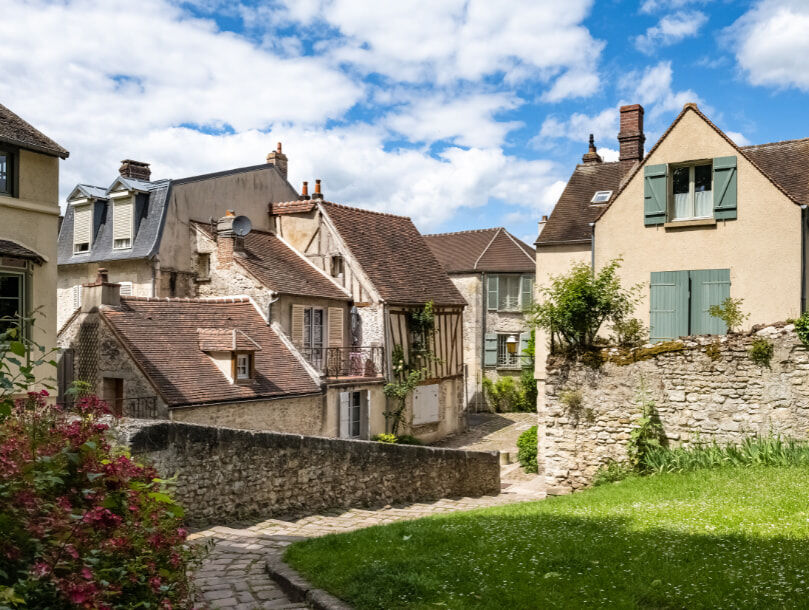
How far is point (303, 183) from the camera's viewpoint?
24.6m

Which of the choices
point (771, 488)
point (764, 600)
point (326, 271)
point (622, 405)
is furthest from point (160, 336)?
point (764, 600)

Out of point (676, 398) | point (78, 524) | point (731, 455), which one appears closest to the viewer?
point (78, 524)

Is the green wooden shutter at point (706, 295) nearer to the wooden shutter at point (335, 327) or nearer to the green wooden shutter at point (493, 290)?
the wooden shutter at point (335, 327)

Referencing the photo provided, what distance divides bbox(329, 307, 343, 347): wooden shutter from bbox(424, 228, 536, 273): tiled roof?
11.3 m

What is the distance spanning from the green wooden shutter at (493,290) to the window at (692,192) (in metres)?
15.9

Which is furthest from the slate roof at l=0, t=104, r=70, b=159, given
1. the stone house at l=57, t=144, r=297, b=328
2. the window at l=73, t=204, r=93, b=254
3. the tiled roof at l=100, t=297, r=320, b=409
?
the window at l=73, t=204, r=93, b=254

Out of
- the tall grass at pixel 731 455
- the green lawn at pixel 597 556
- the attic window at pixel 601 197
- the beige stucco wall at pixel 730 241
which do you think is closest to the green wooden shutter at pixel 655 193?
the beige stucco wall at pixel 730 241

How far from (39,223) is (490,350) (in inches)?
830

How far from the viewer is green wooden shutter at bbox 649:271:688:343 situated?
48.0 feet

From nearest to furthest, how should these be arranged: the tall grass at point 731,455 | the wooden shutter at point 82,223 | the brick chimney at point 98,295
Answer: the tall grass at point 731,455 < the brick chimney at point 98,295 < the wooden shutter at point 82,223

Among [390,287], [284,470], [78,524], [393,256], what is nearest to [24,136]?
[284,470]

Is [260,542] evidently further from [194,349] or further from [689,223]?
[689,223]

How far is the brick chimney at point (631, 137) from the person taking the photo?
63.7 ft

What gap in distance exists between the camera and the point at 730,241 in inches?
566
